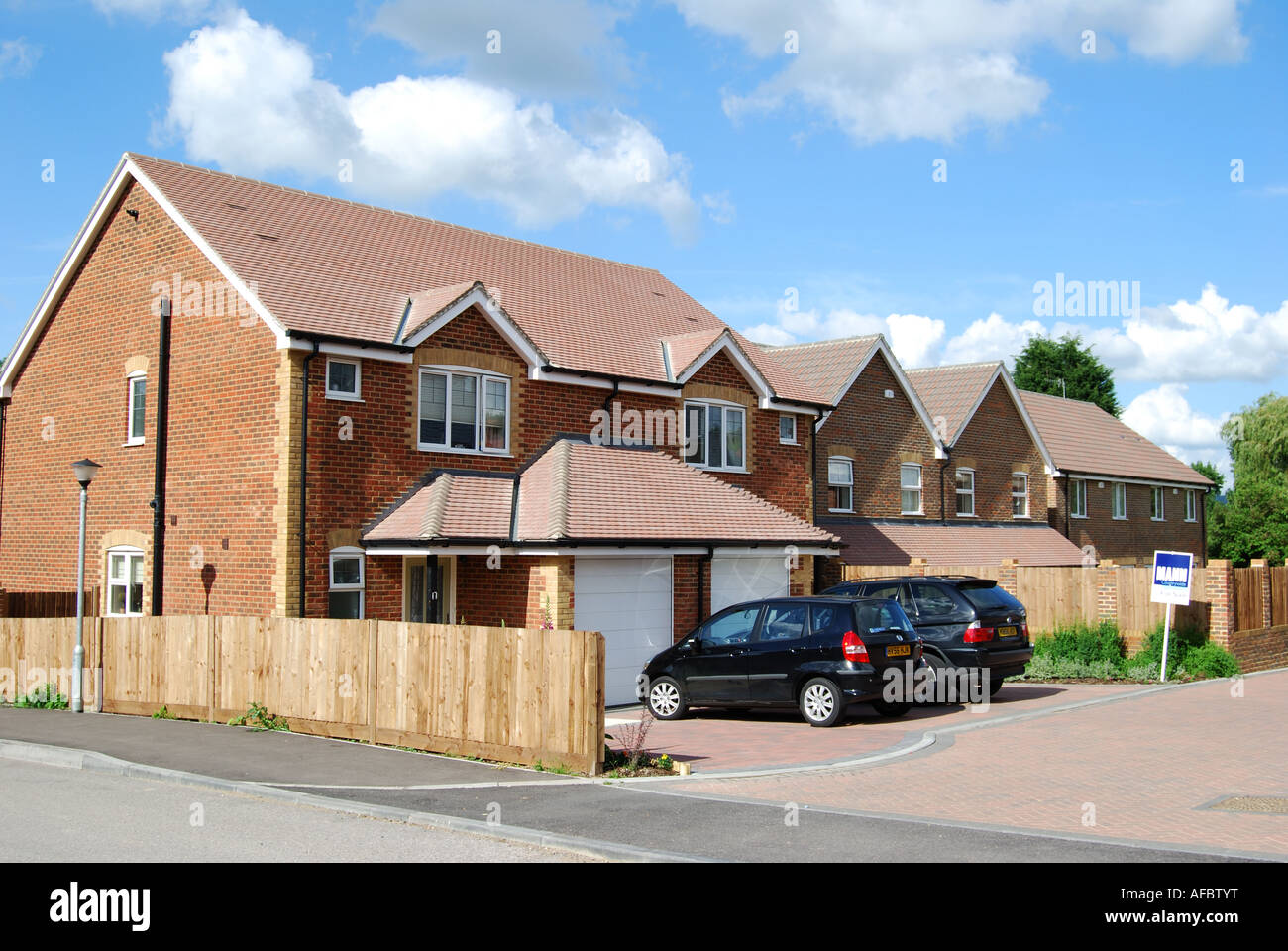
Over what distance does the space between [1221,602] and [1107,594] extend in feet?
7.77

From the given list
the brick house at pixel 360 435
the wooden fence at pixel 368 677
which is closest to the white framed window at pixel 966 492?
the brick house at pixel 360 435

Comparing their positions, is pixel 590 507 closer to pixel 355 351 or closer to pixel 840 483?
pixel 355 351

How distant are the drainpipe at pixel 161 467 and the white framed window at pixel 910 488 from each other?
1915 cm

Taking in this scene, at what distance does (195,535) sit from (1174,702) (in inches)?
612

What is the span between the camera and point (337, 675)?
46.6 feet

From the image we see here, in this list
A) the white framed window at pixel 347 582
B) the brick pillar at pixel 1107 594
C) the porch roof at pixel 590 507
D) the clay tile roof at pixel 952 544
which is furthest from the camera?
the clay tile roof at pixel 952 544

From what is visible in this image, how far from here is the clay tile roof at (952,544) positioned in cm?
2897

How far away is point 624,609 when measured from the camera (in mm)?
19000

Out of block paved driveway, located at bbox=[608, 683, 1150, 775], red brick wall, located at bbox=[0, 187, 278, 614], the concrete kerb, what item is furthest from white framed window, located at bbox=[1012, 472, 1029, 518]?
the concrete kerb

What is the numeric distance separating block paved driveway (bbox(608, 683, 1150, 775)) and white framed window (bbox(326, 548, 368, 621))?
14.3ft

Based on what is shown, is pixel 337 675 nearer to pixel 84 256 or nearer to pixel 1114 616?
pixel 84 256

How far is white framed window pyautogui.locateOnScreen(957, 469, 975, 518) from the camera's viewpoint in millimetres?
34281

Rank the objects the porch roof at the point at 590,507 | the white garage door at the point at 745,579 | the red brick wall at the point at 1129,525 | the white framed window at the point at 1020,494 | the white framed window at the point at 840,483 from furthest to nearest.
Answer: the red brick wall at the point at 1129,525 → the white framed window at the point at 1020,494 → the white framed window at the point at 840,483 → the white garage door at the point at 745,579 → the porch roof at the point at 590,507

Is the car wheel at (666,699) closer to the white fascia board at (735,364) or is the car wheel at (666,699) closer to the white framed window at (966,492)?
the white fascia board at (735,364)
